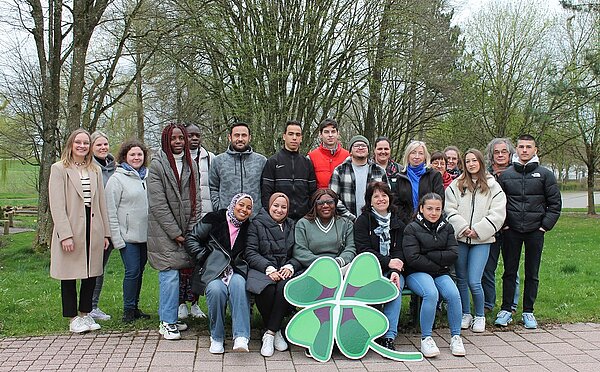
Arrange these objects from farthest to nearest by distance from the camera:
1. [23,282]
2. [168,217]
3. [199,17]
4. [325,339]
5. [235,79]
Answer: [235,79]
[199,17]
[23,282]
[168,217]
[325,339]

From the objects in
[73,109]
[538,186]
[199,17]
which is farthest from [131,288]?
[199,17]

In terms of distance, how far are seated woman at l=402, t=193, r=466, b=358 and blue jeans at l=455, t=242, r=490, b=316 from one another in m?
0.43

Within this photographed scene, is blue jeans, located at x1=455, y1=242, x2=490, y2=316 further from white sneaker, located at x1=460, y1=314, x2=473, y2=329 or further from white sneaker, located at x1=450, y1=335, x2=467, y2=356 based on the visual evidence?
white sneaker, located at x1=450, y1=335, x2=467, y2=356

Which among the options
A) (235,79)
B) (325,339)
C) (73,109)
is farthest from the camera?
(235,79)

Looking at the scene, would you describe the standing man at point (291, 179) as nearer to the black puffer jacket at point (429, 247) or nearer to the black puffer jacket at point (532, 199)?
the black puffer jacket at point (429, 247)

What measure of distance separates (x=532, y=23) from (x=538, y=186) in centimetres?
2025

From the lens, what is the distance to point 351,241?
5.63 meters

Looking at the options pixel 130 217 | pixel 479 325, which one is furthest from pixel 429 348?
pixel 130 217

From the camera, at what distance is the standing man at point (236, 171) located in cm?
591

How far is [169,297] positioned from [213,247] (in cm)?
67

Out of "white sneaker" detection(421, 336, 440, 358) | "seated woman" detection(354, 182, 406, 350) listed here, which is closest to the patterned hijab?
"seated woman" detection(354, 182, 406, 350)

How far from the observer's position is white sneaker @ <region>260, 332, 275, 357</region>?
504cm

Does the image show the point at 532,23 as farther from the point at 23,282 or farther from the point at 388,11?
the point at 23,282

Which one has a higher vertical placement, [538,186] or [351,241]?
[538,186]
